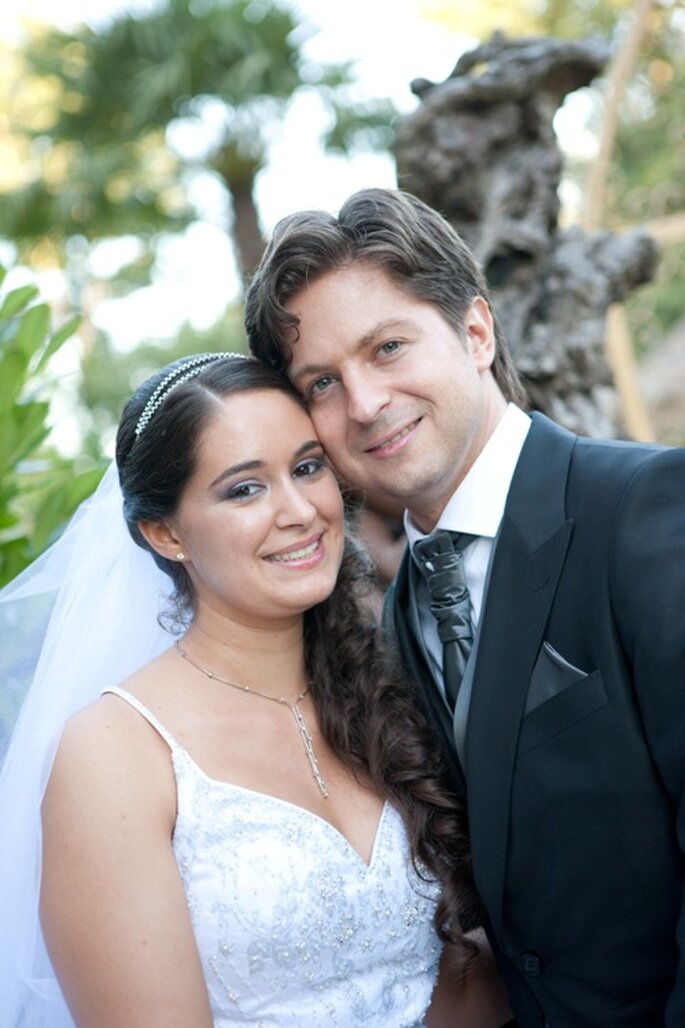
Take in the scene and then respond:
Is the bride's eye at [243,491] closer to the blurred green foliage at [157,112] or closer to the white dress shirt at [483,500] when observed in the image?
the white dress shirt at [483,500]

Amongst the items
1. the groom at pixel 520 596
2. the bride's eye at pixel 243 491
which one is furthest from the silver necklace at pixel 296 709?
the bride's eye at pixel 243 491

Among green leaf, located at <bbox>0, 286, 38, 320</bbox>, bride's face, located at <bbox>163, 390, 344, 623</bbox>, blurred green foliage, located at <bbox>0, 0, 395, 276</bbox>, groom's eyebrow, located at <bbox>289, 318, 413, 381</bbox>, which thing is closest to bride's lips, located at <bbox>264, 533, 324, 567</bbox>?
bride's face, located at <bbox>163, 390, 344, 623</bbox>

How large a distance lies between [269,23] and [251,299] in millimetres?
9296

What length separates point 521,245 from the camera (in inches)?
183

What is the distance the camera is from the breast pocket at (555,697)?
94.5 inches

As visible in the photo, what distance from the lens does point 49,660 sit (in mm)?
2850

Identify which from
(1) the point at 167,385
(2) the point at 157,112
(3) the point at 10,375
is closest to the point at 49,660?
(1) the point at 167,385

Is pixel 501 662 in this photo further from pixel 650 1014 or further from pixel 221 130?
pixel 221 130

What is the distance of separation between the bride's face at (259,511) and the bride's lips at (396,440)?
182mm

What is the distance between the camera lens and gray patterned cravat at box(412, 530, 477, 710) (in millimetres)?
2691

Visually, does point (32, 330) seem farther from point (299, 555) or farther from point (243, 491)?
point (299, 555)

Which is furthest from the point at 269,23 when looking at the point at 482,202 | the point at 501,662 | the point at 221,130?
the point at 501,662

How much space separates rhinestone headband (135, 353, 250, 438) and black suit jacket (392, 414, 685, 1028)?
87cm

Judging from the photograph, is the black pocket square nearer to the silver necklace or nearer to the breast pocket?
the breast pocket
